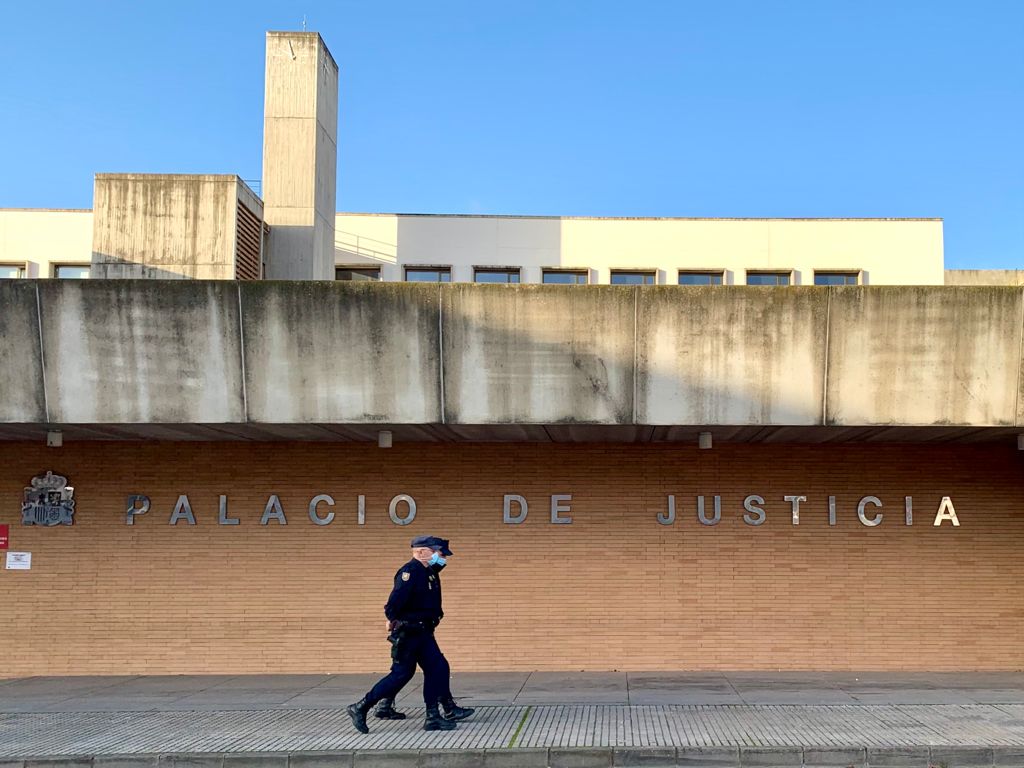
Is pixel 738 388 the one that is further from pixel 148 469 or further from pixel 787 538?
pixel 148 469

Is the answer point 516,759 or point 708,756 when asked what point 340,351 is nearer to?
point 516,759

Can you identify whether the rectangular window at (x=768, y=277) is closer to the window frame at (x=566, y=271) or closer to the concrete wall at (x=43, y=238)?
the window frame at (x=566, y=271)

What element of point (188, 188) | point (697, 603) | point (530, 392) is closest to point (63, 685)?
point (530, 392)

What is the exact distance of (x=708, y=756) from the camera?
26.9 ft

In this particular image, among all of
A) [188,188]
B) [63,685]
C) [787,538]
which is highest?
[188,188]

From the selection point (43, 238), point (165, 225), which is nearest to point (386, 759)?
point (165, 225)

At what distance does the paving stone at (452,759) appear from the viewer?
8273 mm

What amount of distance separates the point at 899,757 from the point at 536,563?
5576 millimetres

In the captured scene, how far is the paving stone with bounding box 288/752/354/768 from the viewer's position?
27.2 ft

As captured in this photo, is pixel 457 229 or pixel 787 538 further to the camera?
pixel 457 229

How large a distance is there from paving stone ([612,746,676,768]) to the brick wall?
440 cm

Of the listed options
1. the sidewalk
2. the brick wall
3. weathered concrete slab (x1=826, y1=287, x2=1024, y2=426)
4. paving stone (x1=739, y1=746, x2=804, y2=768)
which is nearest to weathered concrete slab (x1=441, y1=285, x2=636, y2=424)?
the brick wall

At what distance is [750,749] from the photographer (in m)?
8.19

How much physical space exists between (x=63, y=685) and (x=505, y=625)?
5283mm
